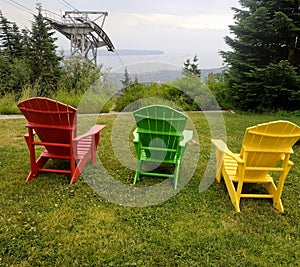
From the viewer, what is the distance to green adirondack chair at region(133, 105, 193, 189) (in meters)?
2.95

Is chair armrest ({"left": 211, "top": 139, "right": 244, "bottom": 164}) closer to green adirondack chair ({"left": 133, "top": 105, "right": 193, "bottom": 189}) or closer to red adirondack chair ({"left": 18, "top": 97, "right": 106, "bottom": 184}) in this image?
green adirondack chair ({"left": 133, "top": 105, "right": 193, "bottom": 189})

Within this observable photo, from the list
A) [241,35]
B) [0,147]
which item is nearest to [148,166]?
[0,147]

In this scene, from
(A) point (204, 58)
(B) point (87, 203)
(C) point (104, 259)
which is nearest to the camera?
(C) point (104, 259)

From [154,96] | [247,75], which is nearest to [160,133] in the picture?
[154,96]

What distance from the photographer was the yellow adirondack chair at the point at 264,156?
8.55 ft

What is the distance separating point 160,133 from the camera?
3.09 metres

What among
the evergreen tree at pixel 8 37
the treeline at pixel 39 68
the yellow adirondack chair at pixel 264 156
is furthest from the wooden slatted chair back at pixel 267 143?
the evergreen tree at pixel 8 37

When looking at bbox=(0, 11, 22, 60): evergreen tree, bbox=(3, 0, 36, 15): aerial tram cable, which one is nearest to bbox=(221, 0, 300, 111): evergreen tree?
bbox=(3, 0, 36, 15): aerial tram cable

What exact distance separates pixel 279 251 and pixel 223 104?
23.4 feet

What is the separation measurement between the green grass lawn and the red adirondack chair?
224 mm

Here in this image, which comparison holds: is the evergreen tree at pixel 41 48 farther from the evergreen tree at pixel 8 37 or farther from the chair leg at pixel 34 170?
the chair leg at pixel 34 170

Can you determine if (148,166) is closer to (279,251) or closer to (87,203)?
(87,203)

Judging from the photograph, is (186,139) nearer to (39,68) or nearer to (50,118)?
(50,118)

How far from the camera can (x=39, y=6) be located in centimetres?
1545
